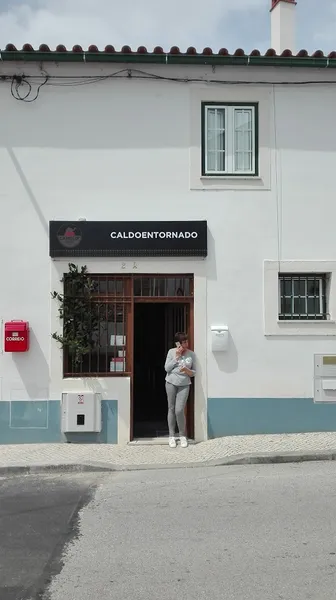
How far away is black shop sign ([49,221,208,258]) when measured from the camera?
32.3ft

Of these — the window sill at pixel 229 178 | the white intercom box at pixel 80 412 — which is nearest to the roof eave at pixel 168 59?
the window sill at pixel 229 178

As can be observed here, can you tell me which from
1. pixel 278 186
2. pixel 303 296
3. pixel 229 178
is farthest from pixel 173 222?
pixel 303 296

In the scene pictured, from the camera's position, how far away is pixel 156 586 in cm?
471

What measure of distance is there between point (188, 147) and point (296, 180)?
68.3 inches

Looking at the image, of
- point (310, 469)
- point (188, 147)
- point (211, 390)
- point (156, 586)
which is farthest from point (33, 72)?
point (156, 586)

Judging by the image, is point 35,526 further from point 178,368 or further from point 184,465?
point 178,368

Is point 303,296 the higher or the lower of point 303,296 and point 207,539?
the higher

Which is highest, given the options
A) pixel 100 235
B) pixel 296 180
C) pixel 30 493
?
pixel 296 180

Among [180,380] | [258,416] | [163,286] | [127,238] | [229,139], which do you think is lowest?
[258,416]

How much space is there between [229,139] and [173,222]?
1579 mm

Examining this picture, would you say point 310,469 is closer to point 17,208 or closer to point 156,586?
point 156,586

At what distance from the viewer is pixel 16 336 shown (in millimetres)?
9625

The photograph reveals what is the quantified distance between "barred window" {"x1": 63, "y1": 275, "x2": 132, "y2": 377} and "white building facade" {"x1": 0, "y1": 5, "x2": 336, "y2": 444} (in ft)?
0.07

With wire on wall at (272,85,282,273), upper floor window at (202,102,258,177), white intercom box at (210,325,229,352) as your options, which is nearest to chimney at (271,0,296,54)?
wire on wall at (272,85,282,273)
